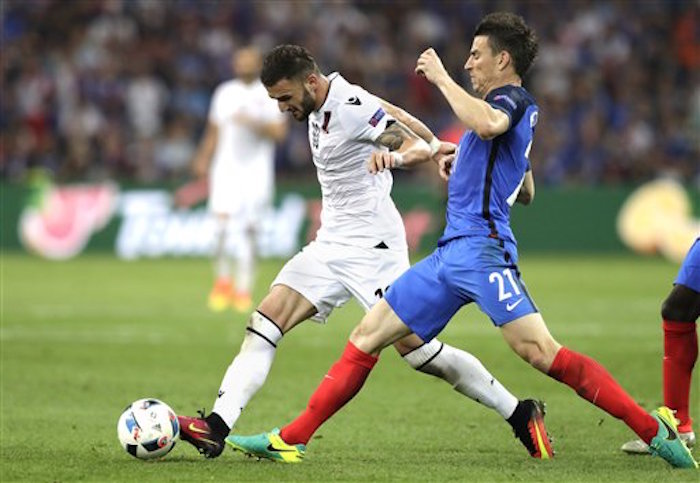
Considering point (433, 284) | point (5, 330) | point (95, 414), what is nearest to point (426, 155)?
point (433, 284)

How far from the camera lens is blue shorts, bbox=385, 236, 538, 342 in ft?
23.6

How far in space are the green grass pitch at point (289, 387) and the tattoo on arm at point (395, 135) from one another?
1.66 metres

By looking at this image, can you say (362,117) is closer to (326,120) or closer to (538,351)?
(326,120)

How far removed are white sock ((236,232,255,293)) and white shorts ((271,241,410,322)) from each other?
344 inches

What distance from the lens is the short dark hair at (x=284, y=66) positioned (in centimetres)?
776

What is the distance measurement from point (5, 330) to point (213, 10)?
47.0ft

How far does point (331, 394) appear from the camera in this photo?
24.6ft

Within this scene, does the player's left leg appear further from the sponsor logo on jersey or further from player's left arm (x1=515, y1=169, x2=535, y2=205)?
the sponsor logo on jersey

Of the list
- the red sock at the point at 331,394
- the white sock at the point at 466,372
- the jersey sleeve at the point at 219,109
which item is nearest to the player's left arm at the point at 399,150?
the red sock at the point at 331,394

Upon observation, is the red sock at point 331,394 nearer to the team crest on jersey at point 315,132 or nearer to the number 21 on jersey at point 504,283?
the number 21 on jersey at point 504,283

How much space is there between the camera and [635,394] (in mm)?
10602

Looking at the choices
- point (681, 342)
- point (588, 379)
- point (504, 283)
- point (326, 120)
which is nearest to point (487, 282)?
point (504, 283)

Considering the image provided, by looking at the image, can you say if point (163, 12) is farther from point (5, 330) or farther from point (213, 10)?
point (5, 330)

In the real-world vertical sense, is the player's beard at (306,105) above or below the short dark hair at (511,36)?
below
